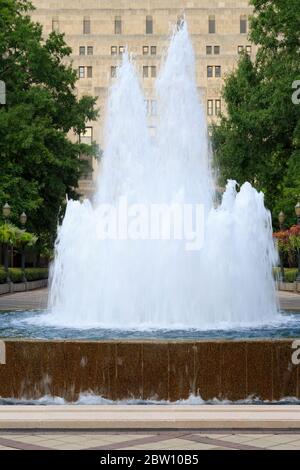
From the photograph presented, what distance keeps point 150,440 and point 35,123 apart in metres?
36.9

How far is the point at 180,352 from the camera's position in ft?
34.6

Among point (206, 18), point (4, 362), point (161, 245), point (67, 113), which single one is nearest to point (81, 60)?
point (206, 18)

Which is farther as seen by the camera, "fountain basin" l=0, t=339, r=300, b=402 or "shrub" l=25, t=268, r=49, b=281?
"shrub" l=25, t=268, r=49, b=281

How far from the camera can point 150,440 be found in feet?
26.6

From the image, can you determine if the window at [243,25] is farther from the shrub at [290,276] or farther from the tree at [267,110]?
the shrub at [290,276]

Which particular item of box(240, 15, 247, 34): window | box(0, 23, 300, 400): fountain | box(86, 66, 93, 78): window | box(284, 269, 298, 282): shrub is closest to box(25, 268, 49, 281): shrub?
box(284, 269, 298, 282): shrub

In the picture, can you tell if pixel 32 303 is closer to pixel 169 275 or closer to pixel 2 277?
pixel 169 275

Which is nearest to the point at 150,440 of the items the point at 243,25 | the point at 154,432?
the point at 154,432

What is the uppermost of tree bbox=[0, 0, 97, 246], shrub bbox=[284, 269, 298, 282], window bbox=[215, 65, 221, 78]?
window bbox=[215, 65, 221, 78]

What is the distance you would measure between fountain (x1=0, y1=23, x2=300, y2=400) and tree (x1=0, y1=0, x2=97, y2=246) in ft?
50.8

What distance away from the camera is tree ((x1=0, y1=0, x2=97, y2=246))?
41812 millimetres

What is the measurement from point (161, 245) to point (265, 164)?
82.1ft

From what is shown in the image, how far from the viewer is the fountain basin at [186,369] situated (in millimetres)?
10492

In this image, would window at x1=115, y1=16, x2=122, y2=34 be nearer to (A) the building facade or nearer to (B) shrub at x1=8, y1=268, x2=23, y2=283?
(A) the building facade
